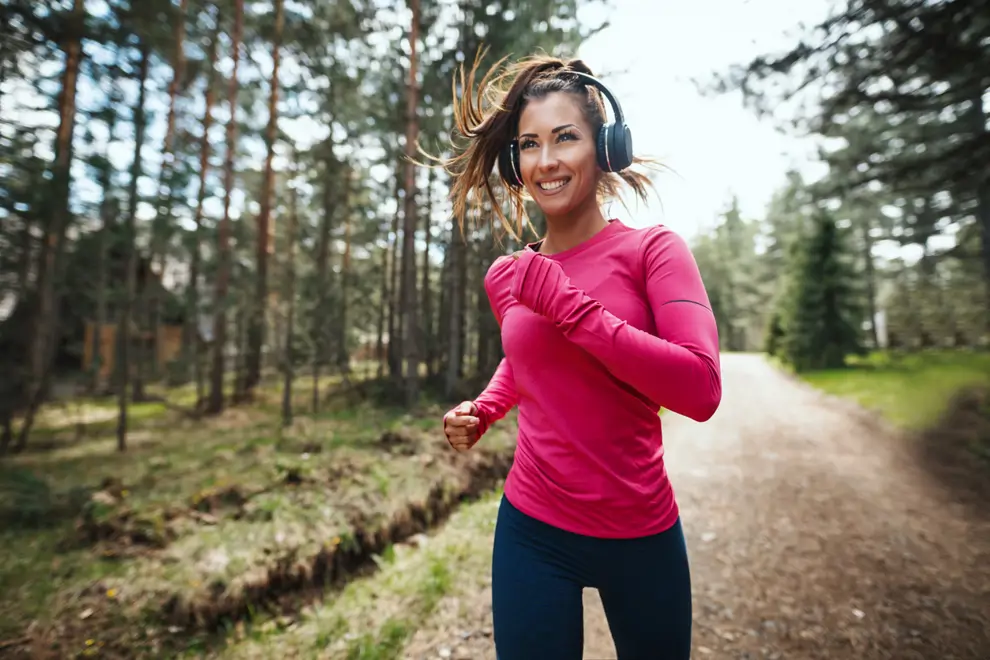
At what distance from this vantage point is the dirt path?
3.42 meters

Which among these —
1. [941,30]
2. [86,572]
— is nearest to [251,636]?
[86,572]

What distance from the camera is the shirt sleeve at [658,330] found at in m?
1.16

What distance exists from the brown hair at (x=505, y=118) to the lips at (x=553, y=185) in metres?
0.22

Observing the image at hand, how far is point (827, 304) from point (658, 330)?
2368cm

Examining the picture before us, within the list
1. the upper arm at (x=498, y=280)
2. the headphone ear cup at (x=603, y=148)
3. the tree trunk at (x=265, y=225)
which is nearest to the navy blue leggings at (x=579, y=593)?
the upper arm at (x=498, y=280)

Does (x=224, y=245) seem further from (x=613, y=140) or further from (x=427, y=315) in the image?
(x=613, y=140)

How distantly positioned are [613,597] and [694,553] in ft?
13.0

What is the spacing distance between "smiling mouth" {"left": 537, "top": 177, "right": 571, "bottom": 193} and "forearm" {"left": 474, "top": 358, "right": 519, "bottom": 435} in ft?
2.00

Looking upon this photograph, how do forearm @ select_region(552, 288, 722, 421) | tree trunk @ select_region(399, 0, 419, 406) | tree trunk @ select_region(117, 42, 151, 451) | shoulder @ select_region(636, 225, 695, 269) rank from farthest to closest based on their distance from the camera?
tree trunk @ select_region(399, 0, 419, 406) → tree trunk @ select_region(117, 42, 151, 451) → shoulder @ select_region(636, 225, 695, 269) → forearm @ select_region(552, 288, 722, 421)

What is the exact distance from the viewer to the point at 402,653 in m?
3.40

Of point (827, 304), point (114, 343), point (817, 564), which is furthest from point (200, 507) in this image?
point (827, 304)

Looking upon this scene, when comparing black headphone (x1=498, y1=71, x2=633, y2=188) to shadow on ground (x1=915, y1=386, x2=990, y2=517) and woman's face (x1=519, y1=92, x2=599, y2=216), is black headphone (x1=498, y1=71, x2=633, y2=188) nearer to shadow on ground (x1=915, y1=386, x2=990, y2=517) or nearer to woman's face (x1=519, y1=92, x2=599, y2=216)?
woman's face (x1=519, y1=92, x2=599, y2=216)

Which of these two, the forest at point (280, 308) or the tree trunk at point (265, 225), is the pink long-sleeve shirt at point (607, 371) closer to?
the forest at point (280, 308)

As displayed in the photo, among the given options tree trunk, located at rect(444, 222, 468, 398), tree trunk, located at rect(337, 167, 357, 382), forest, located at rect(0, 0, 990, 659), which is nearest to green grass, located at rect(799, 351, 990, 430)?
forest, located at rect(0, 0, 990, 659)
